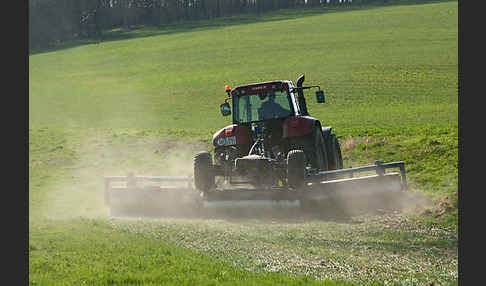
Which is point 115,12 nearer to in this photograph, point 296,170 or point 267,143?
point 267,143

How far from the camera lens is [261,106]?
15.1 m

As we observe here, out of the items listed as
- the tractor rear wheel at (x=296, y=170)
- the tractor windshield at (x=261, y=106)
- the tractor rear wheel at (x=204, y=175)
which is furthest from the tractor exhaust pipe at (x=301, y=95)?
the tractor rear wheel at (x=204, y=175)

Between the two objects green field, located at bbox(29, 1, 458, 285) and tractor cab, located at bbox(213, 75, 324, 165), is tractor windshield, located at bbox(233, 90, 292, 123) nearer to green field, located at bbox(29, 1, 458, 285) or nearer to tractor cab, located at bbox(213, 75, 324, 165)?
tractor cab, located at bbox(213, 75, 324, 165)

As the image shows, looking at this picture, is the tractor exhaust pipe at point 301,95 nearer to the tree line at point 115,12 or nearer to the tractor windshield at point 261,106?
the tractor windshield at point 261,106

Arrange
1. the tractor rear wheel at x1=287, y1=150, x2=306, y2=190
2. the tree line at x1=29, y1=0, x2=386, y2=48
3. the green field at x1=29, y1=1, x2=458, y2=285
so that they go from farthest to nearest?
the tree line at x1=29, y1=0, x2=386, y2=48 < the tractor rear wheel at x1=287, y1=150, x2=306, y2=190 < the green field at x1=29, y1=1, x2=458, y2=285

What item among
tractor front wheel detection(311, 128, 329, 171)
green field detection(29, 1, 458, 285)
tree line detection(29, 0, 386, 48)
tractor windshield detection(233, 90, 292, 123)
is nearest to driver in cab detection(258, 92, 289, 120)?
tractor windshield detection(233, 90, 292, 123)

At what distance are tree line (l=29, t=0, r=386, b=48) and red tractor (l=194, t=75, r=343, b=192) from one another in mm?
42789

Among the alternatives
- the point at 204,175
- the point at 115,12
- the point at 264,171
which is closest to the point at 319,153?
the point at 264,171

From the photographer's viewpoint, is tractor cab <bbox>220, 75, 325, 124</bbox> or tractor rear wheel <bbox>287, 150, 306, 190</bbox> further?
tractor cab <bbox>220, 75, 325, 124</bbox>

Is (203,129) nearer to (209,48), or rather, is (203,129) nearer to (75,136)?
(75,136)

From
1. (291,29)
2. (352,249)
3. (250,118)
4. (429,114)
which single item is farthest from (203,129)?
(291,29)

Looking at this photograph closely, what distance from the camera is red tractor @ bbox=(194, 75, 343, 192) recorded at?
13.3 meters

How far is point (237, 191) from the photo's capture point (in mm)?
13320

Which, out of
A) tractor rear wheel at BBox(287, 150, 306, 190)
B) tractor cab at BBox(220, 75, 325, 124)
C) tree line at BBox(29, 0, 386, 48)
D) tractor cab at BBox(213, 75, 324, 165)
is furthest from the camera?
tree line at BBox(29, 0, 386, 48)
